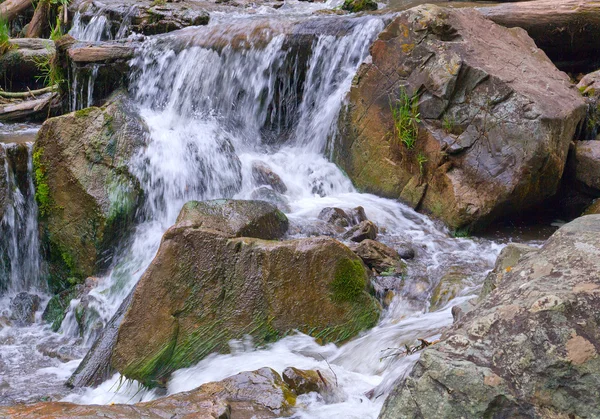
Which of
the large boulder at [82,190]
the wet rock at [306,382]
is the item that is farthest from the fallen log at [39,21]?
the wet rock at [306,382]

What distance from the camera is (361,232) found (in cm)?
533

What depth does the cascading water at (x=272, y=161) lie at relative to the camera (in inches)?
155

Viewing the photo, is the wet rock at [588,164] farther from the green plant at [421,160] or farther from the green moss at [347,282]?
the green moss at [347,282]

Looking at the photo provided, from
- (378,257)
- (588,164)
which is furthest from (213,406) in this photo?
(588,164)

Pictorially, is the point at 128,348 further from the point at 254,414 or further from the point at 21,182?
the point at 21,182

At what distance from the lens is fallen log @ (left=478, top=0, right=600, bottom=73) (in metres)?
7.64

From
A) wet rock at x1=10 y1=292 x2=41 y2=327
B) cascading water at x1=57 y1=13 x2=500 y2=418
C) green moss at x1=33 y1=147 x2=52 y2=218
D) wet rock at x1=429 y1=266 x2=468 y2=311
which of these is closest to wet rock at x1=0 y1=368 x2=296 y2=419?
cascading water at x1=57 y1=13 x2=500 y2=418

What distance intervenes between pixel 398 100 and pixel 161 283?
3.12 m

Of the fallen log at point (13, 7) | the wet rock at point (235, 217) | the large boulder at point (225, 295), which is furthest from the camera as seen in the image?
the fallen log at point (13, 7)

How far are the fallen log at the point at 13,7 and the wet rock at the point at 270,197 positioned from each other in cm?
809

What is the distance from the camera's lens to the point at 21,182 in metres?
6.20

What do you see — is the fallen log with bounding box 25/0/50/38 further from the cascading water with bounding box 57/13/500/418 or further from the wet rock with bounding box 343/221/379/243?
the wet rock with bounding box 343/221/379/243

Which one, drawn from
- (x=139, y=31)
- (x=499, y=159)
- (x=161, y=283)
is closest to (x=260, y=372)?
(x=161, y=283)

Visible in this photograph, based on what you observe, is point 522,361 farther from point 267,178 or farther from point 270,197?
point 267,178
